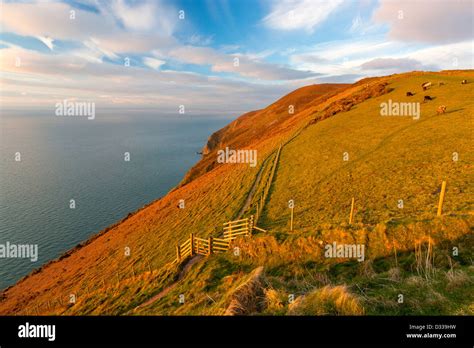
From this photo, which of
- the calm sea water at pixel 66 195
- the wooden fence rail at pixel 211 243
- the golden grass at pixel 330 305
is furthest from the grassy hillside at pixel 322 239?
the calm sea water at pixel 66 195

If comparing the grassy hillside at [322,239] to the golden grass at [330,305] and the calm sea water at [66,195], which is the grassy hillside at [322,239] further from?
the calm sea water at [66,195]

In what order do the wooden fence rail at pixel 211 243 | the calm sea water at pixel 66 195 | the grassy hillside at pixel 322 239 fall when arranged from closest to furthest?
the grassy hillside at pixel 322 239
the wooden fence rail at pixel 211 243
the calm sea water at pixel 66 195

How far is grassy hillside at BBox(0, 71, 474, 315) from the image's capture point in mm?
9156

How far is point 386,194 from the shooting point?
21578mm

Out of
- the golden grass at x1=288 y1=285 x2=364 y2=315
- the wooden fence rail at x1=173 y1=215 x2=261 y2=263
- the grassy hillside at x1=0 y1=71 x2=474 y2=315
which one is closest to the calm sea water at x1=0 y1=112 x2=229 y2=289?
the grassy hillside at x1=0 y1=71 x2=474 y2=315

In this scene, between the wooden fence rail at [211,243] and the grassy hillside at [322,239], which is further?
A: the wooden fence rail at [211,243]

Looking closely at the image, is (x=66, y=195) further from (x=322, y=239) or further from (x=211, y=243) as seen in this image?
(x=322, y=239)

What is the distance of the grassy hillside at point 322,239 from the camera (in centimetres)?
916

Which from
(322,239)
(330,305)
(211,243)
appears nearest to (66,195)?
(211,243)

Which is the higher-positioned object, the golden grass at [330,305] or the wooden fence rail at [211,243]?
the golden grass at [330,305]

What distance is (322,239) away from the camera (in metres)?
14.6
